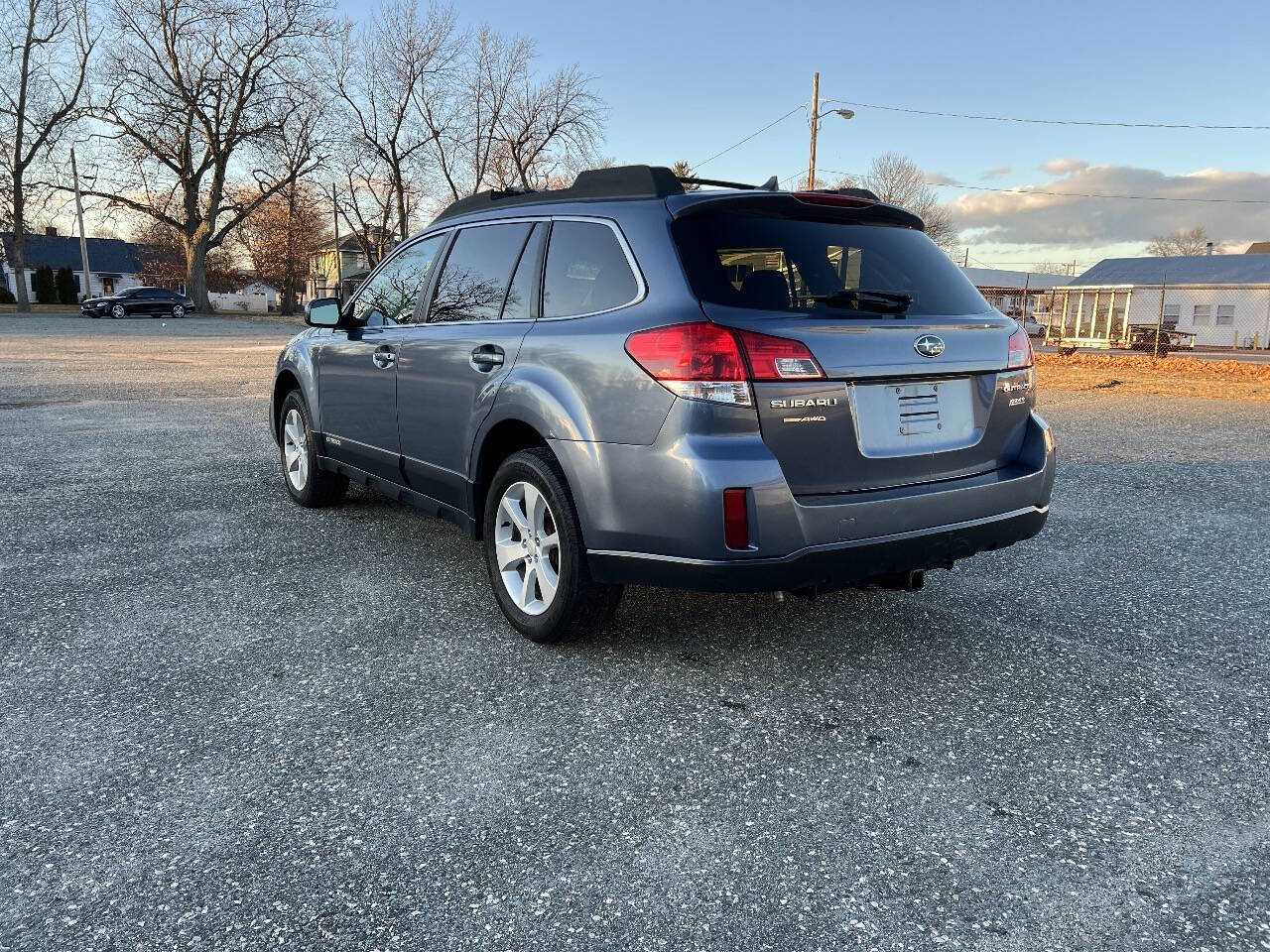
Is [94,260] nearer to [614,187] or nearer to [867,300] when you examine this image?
[614,187]

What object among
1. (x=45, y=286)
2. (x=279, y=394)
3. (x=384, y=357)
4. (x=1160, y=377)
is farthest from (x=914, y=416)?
(x=45, y=286)

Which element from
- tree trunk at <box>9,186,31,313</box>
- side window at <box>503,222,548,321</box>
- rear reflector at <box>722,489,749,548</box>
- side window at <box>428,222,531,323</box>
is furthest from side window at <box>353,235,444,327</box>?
tree trunk at <box>9,186,31,313</box>

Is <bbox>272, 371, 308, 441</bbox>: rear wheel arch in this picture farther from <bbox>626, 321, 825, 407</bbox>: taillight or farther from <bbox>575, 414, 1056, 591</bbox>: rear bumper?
<bbox>626, 321, 825, 407</bbox>: taillight

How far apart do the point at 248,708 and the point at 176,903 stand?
110 cm

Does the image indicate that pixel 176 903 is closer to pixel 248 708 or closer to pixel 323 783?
pixel 323 783

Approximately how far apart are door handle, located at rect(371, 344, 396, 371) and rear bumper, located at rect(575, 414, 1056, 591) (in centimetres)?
189

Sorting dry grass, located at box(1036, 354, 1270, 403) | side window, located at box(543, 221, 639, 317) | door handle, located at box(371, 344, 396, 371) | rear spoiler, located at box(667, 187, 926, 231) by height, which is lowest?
dry grass, located at box(1036, 354, 1270, 403)

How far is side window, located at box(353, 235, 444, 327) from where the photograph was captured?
4.82 m

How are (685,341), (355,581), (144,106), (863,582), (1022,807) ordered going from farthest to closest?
(144,106) < (355,581) < (863,582) < (685,341) < (1022,807)

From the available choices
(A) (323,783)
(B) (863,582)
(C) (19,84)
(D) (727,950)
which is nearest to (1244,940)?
(D) (727,950)

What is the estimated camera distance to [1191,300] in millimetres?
48062

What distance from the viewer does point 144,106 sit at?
146 feet

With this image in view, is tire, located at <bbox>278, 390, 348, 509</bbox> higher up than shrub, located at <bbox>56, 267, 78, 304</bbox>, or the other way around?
shrub, located at <bbox>56, 267, 78, 304</bbox>

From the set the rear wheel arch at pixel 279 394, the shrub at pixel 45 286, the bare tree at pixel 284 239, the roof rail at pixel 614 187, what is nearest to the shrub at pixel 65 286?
the shrub at pixel 45 286
